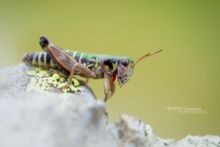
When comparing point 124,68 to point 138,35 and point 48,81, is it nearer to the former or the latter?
point 48,81

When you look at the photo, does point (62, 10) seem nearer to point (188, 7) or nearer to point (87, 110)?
point (188, 7)

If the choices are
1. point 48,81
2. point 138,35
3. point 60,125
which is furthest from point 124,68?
point 138,35

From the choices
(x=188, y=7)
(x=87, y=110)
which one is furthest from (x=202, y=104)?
(x=87, y=110)

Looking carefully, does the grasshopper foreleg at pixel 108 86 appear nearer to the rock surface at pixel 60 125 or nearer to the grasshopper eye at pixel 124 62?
the grasshopper eye at pixel 124 62

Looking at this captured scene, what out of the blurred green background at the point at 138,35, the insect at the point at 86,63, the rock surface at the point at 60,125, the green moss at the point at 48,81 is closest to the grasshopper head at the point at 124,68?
the insect at the point at 86,63

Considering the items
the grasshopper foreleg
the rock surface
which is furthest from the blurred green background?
the rock surface
